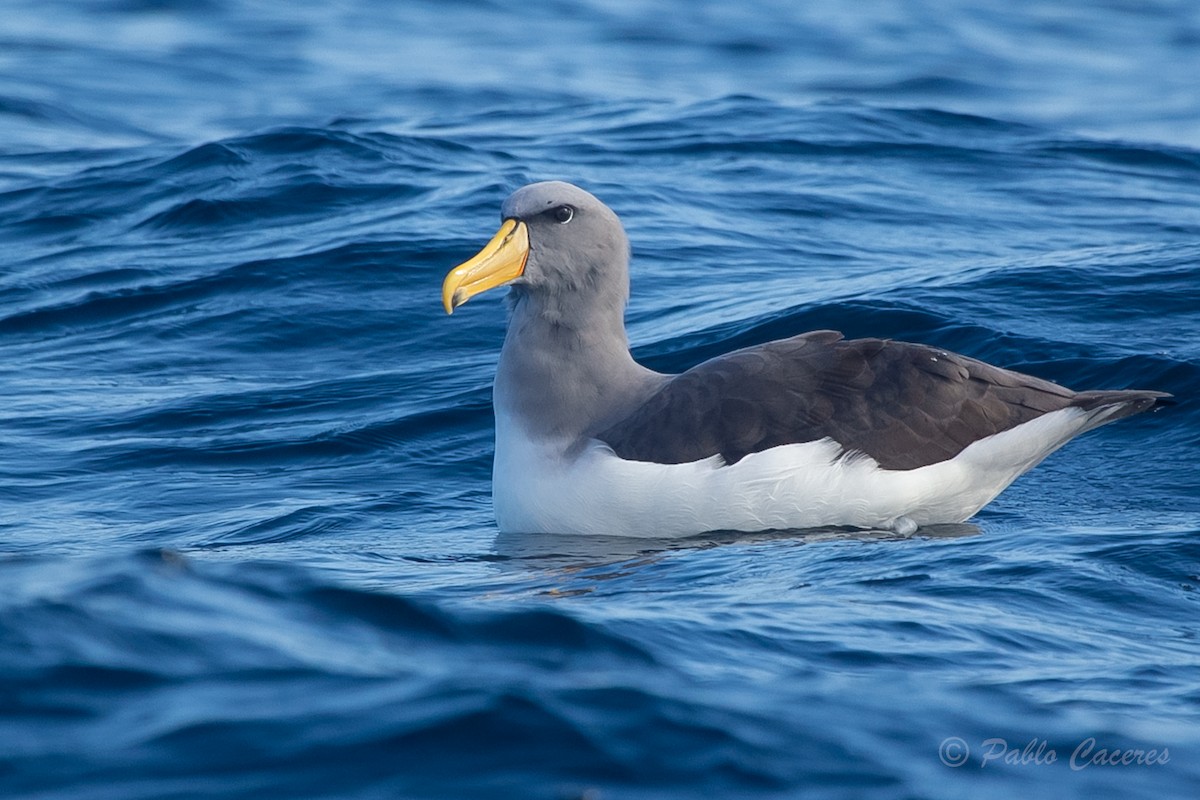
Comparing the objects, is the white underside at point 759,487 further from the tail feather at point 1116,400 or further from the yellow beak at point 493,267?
the yellow beak at point 493,267

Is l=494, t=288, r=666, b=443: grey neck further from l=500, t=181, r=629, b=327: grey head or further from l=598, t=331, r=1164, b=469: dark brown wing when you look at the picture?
l=598, t=331, r=1164, b=469: dark brown wing

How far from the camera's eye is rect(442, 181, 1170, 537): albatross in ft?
25.0

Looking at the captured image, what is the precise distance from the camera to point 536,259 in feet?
27.2

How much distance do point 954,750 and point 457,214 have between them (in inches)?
397

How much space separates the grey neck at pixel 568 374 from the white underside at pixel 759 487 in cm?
15

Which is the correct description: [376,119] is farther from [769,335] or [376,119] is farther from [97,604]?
[97,604]

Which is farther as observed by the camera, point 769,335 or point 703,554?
point 769,335

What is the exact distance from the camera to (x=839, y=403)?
7.75 metres

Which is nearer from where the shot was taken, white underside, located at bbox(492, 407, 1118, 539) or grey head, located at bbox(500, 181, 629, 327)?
white underside, located at bbox(492, 407, 1118, 539)

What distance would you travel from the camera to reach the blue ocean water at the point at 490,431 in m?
4.70

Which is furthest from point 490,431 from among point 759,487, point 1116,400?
point 1116,400

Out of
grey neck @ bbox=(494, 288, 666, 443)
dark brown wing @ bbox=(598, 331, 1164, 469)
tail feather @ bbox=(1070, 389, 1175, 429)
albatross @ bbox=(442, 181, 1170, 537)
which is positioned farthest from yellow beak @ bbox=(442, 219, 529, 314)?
tail feather @ bbox=(1070, 389, 1175, 429)

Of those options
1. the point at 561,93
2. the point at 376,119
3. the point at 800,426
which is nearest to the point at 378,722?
the point at 800,426

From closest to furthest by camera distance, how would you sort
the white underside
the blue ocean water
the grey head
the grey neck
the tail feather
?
the blue ocean water → the white underside → the tail feather → the grey neck → the grey head
